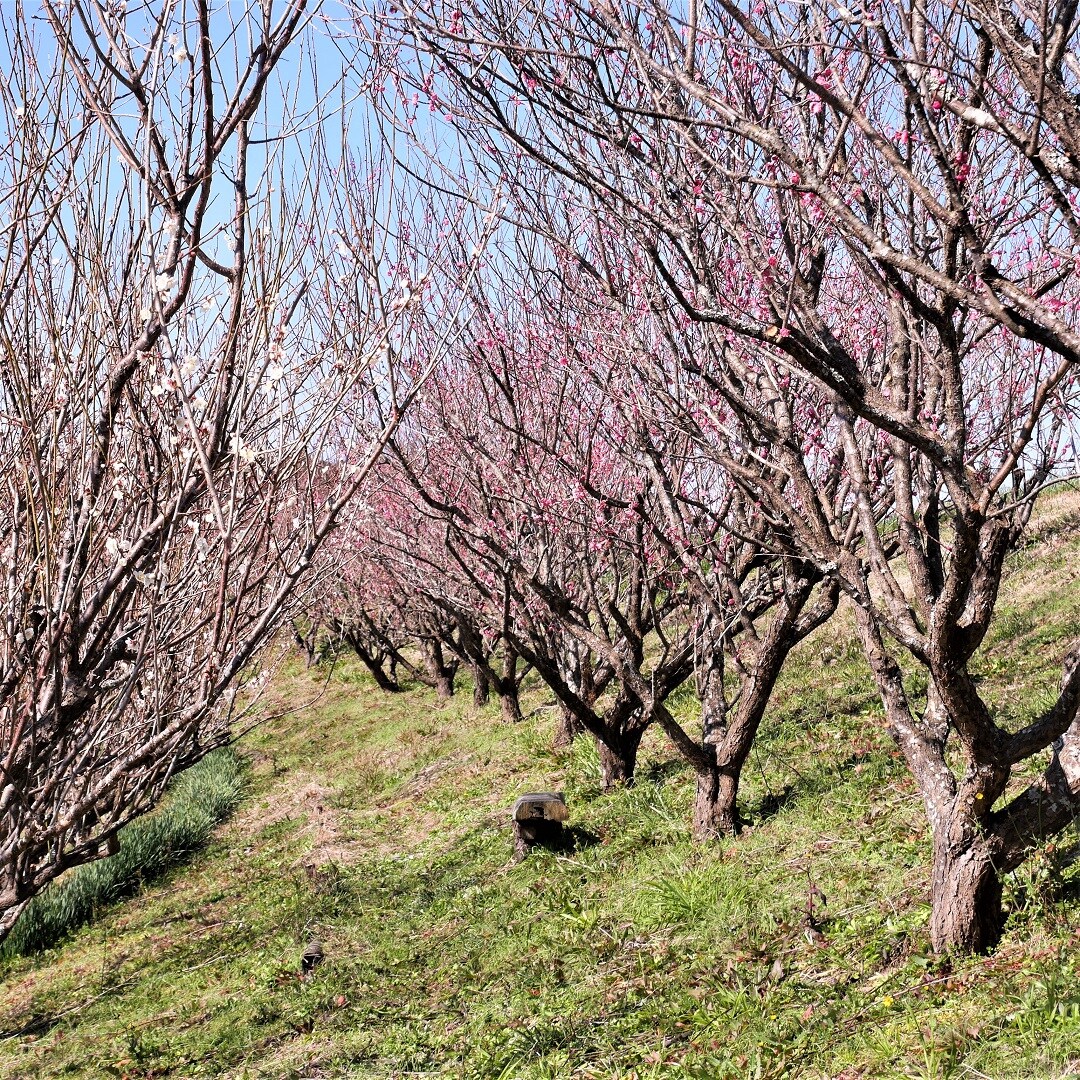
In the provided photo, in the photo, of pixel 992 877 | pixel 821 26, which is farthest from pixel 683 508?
pixel 821 26

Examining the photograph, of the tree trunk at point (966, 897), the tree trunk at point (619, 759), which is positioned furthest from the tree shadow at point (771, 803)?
the tree trunk at point (966, 897)

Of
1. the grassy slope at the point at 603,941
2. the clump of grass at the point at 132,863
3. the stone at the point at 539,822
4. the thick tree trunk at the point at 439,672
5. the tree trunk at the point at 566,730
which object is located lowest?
the grassy slope at the point at 603,941

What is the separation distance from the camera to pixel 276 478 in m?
3.04

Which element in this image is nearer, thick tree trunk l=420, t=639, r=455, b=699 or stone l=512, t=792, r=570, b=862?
stone l=512, t=792, r=570, b=862

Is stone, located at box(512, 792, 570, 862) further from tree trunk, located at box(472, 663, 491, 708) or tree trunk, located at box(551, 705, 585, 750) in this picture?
tree trunk, located at box(472, 663, 491, 708)

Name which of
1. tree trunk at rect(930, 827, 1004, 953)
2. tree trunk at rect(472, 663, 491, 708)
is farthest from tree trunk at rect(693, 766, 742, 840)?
tree trunk at rect(472, 663, 491, 708)

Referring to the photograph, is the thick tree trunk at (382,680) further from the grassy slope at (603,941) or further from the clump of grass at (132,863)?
the grassy slope at (603,941)

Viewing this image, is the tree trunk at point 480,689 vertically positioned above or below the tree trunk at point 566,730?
above

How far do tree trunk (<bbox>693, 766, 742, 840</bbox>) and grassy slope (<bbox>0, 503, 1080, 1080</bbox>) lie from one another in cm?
22

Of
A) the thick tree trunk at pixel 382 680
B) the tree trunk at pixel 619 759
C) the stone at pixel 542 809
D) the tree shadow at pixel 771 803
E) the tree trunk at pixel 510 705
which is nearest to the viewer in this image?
the tree shadow at pixel 771 803

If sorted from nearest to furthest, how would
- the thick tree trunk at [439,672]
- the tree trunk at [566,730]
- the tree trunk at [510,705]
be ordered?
the tree trunk at [566,730] → the tree trunk at [510,705] → the thick tree trunk at [439,672]

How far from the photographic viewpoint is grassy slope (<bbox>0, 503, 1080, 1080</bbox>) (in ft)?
14.3

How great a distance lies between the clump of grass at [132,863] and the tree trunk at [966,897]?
7.96 metres

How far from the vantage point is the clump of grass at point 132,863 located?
10820mm
